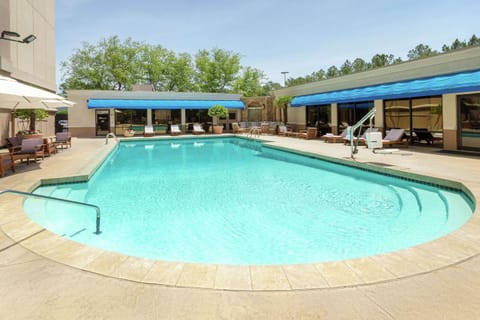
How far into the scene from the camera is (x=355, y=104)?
2277cm

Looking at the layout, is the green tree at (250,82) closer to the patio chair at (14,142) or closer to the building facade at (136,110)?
the building facade at (136,110)

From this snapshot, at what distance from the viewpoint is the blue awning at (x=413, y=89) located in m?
13.4

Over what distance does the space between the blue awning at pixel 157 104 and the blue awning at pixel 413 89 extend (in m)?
12.5

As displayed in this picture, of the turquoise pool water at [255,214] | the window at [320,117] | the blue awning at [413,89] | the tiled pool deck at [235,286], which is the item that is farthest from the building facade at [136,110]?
the tiled pool deck at [235,286]

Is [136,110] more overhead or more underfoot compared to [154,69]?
more underfoot

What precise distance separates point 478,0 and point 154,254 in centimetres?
2020

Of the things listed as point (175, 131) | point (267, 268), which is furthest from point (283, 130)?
point (267, 268)

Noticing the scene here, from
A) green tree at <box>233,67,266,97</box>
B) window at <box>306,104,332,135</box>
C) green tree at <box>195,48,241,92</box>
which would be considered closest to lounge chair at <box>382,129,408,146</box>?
window at <box>306,104,332,135</box>

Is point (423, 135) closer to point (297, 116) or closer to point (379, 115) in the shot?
point (379, 115)

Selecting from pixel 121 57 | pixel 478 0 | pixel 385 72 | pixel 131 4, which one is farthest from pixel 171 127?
pixel 121 57

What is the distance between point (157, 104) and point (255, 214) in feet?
84.1

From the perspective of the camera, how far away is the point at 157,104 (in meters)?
30.8

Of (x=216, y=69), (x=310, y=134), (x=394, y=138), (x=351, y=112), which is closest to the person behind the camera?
(x=394, y=138)

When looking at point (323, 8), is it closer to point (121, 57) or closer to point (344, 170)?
point (344, 170)
